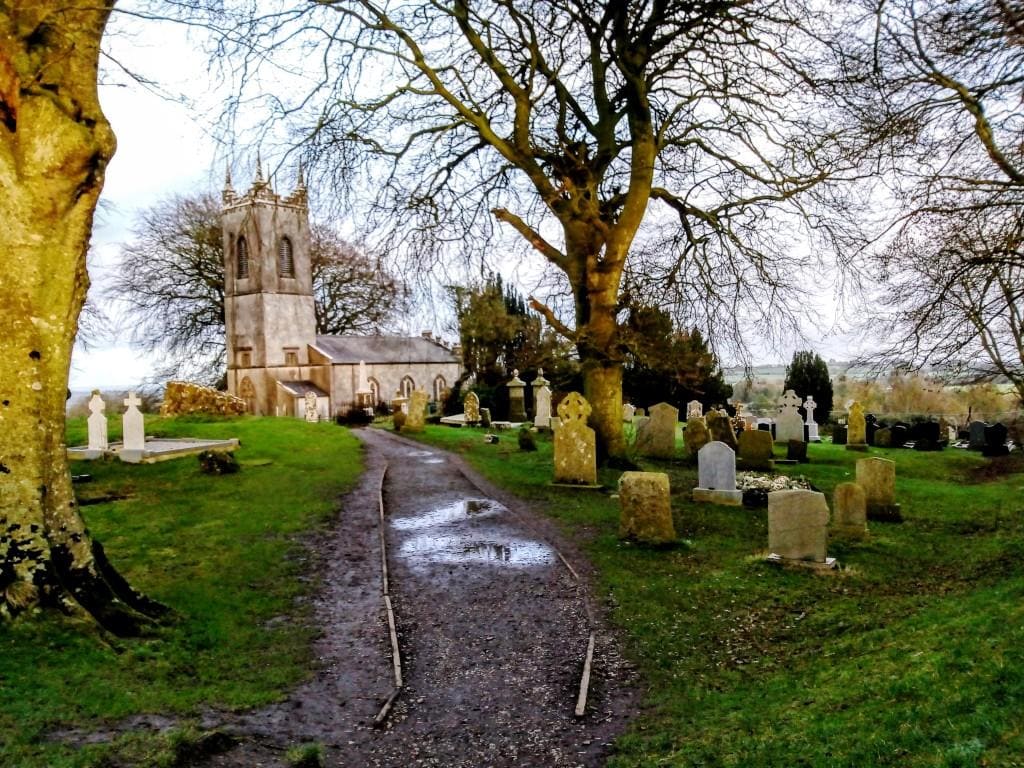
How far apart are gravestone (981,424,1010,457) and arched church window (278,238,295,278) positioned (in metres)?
39.9

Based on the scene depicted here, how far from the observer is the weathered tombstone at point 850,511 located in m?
10.7

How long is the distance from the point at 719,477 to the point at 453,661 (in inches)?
314

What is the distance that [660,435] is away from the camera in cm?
1933

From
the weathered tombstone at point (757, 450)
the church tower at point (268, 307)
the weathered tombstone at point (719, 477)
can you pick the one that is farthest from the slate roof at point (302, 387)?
the weathered tombstone at point (719, 477)

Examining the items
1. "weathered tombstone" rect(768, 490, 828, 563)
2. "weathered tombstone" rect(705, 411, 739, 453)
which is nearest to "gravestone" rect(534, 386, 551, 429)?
"weathered tombstone" rect(705, 411, 739, 453)

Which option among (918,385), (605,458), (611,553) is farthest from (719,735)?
(918,385)

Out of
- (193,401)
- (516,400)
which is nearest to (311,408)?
(193,401)

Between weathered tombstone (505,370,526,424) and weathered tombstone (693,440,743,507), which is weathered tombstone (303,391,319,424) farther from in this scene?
weathered tombstone (693,440,743,507)

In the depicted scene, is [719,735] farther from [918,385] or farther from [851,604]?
[918,385]

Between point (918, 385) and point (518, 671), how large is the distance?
3408 centimetres

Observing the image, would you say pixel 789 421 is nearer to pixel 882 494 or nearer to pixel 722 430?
pixel 722 430

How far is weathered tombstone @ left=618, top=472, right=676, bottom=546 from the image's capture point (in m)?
10.3

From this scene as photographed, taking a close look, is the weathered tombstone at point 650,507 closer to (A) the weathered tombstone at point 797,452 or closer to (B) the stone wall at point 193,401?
(A) the weathered tombstone at point 797,452

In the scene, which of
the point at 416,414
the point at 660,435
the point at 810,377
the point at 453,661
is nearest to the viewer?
the point at 453,661
